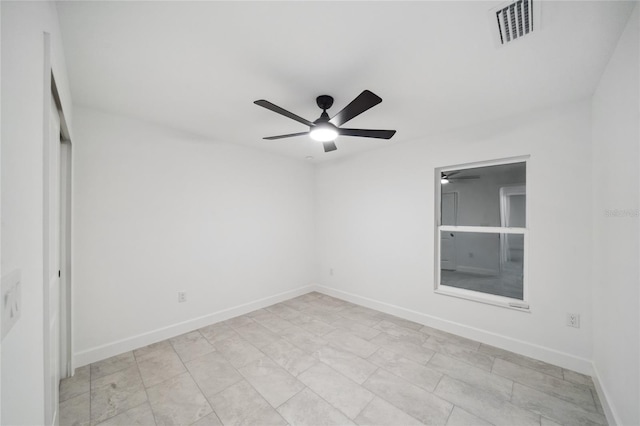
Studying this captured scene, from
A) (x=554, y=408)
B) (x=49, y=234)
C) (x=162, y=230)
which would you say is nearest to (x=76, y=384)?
(x=162, y=230)

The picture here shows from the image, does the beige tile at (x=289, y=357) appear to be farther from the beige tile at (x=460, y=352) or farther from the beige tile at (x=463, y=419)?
the beige tile at (x=460, y=352)

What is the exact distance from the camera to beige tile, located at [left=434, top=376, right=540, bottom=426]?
1.77 meters

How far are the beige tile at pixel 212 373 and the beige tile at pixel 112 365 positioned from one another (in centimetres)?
60

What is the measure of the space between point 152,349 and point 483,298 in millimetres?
3779

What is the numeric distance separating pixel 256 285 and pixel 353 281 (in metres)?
1.60

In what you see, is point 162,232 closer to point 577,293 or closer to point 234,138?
point 234,138

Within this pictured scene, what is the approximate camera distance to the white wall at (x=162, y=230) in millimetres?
2479

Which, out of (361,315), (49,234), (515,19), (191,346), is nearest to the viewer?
(49,234)

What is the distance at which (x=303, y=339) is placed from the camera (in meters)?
2.90

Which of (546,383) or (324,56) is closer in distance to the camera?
(324,56)

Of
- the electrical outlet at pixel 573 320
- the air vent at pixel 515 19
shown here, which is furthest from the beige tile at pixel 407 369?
the air vent at pixel 515 19

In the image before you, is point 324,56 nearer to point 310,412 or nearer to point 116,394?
point 310,412

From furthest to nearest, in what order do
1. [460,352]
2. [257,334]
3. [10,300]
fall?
[257,334]
[460,352]
[10,300]

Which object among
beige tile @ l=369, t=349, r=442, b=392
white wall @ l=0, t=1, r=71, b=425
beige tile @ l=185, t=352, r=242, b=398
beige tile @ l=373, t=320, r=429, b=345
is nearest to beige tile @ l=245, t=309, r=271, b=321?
beige tile @ l=185, t=352, r=242, b=398
